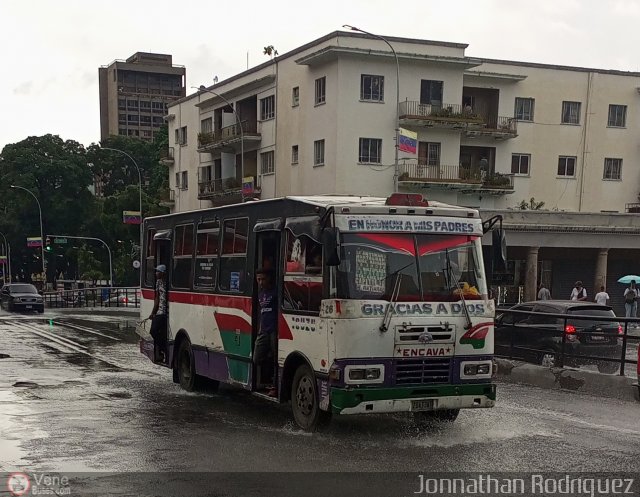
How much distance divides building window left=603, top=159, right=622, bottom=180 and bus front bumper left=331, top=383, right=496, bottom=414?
42.6 meters

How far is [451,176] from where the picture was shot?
137 feet

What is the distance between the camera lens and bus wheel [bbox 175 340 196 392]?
1184 cm

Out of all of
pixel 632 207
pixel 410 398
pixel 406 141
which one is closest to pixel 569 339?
pixel 410 398

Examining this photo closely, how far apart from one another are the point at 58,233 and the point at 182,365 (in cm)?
7191

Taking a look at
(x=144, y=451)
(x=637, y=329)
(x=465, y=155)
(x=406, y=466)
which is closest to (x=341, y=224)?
(x=406, y=466)

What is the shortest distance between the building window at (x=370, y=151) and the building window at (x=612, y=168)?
693 inches

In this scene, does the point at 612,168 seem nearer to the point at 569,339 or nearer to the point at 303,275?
the point at 569,339

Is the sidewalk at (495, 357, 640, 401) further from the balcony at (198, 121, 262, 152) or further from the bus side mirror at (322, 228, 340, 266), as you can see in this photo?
the balcony at (198, 121, 262, 152)

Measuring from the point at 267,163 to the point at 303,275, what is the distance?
38.0 m

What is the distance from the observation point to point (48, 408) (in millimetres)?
10211

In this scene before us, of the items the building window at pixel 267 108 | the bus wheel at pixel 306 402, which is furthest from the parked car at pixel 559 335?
the building window at pixel 267 108

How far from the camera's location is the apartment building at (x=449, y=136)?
1501 inches

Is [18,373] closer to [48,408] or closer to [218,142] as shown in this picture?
[48,408]

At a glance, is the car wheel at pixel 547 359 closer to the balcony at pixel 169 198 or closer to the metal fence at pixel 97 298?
the metal fence at pixel 97 298
